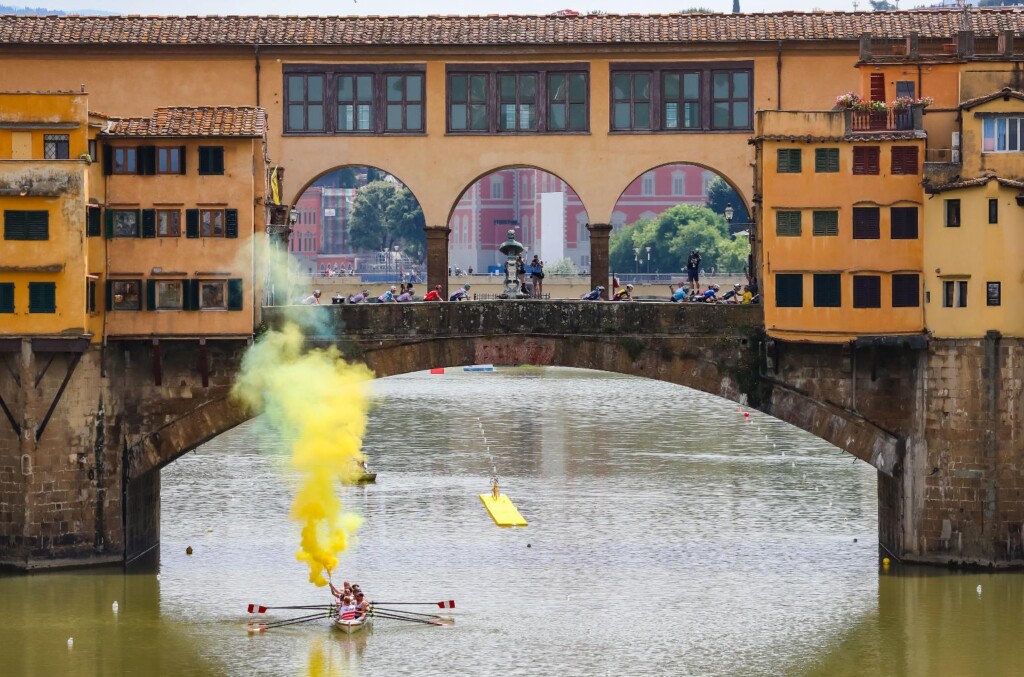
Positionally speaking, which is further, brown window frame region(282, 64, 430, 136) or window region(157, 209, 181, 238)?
brown window frame region(282, 64, 430, 136)

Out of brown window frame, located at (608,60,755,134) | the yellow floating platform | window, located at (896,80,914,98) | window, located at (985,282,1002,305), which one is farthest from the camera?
the yellow floating platform

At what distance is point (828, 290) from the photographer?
226 ft

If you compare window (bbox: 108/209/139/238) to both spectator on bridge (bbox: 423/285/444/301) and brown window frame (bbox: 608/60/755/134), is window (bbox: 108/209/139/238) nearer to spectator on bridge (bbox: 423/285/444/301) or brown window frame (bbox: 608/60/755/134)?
spectator on bridge (bbox: 423/285/444/301)

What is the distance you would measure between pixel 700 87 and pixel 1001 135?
13.5m

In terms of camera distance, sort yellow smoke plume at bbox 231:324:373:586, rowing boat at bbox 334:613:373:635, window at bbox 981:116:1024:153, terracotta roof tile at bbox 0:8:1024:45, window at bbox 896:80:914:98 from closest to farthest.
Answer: rowing boat at bbox 334:613:373:635
yellow smoke plume at bbox 231:324:373:586
window at bbox 981:116:1024:153
window at bbox 896:80:914:98
terracotta roof tile at bbox 0:8:1024:45

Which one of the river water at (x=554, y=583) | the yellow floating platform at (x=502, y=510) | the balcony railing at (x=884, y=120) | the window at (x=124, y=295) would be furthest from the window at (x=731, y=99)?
the window at (x=124, y=295)

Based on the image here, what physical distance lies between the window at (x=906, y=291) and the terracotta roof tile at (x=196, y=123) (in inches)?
908

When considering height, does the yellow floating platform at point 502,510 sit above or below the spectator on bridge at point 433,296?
below

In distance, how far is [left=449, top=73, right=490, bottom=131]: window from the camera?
77.1 m

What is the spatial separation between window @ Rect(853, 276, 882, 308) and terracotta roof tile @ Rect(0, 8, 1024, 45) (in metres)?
12.1

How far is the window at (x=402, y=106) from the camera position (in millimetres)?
77250

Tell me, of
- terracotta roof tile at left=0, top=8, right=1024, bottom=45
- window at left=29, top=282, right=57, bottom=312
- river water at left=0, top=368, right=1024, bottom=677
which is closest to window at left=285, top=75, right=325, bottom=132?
terracotta roof tile at left=0, top=8, right=1024, bottom=45

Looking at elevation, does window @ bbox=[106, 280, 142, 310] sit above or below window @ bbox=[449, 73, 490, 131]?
below

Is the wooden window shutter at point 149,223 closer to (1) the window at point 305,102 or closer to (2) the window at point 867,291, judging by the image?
(1) the window at point 305,102
